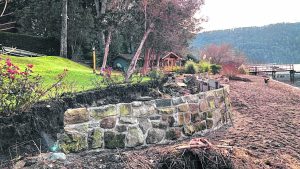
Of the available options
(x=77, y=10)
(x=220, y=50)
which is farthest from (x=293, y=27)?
(x=77, y=10)

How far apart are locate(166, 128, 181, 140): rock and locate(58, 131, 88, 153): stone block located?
1475 mm

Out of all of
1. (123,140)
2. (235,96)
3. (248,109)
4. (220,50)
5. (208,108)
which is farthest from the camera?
(220,50)

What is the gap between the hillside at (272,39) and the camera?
131125mm

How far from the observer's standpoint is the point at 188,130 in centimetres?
782

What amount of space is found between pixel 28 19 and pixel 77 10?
160 inches

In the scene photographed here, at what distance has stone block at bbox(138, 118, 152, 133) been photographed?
7.23 metres

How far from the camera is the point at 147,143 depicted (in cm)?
728

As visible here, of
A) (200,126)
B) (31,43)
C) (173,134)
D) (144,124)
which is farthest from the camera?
(31,43)

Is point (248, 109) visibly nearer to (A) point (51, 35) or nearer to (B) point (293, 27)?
(A) point (51, 35)

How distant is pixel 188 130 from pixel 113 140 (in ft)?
4.96

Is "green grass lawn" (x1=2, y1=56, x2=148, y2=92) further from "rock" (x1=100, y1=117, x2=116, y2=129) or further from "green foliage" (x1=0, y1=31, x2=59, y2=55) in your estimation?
"green foliage" (x1=0, y1=31, x2=59, y2=55)

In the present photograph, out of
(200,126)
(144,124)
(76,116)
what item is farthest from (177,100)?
(76,116)

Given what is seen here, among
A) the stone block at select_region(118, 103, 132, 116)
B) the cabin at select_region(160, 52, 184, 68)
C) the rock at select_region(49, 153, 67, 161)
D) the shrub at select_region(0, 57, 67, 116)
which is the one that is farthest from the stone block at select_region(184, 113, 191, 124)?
the cabin at select_region(160, 52, 184, 68)

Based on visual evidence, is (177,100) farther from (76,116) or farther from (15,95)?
(15,95)
